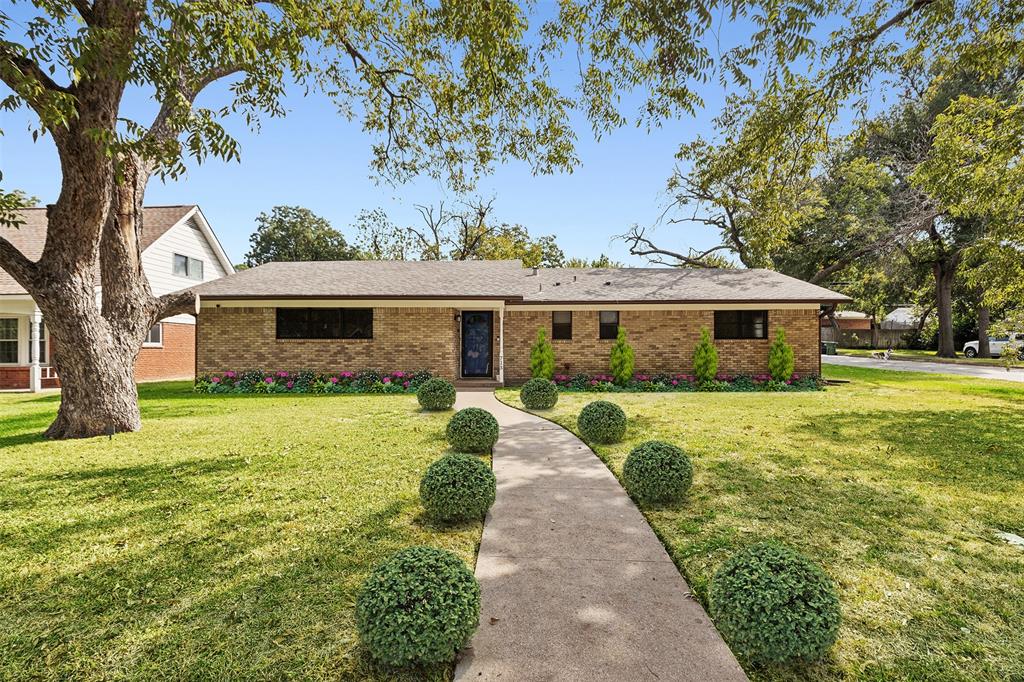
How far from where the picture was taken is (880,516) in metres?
4.83

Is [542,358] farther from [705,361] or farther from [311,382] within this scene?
[311,382]

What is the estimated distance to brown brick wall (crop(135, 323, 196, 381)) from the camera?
60.2ft

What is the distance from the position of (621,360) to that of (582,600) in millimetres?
12751

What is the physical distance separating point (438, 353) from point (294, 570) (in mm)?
11914

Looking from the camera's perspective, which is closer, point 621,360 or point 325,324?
point 621,360

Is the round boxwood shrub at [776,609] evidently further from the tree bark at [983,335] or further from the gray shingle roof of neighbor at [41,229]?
the tree bark at [983,335]

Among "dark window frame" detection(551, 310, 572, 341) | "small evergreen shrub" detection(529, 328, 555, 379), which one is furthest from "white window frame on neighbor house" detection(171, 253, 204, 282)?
"dark window frame" detection(551, 310, 572, 341)

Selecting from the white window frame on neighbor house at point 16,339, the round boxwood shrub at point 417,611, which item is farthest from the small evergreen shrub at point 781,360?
the white window frame on neighbor house at point 16,339

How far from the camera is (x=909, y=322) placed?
47500mm

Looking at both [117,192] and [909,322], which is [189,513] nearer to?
[117,192]

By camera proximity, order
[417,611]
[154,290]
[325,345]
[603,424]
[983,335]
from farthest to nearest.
A: 1. [983,335]
2. [154,290]
3. [325,345]
4. [603,424]
5. [417,611]

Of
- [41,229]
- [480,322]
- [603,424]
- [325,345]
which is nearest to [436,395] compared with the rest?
[603,424]

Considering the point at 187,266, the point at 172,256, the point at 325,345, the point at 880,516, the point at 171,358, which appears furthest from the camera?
the point at 187,266

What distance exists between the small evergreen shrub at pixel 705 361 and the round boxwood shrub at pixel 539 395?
6726 millimetres
